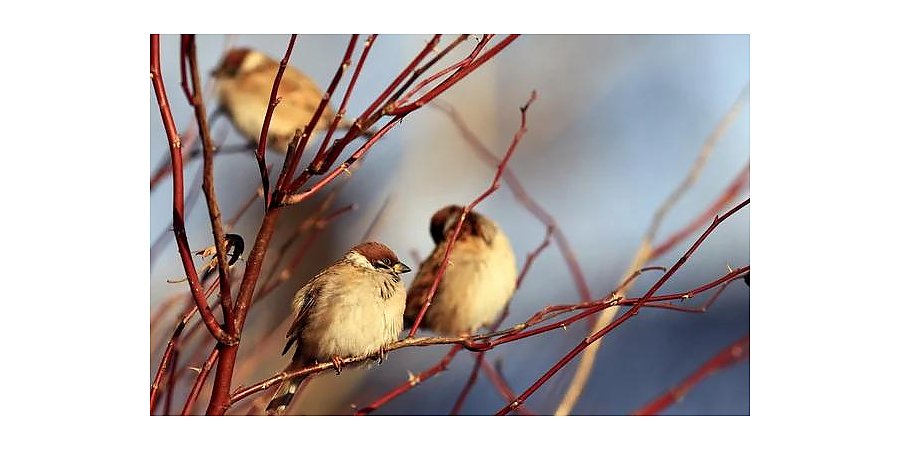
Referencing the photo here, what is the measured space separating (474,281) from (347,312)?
38cm

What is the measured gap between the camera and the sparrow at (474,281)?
1.97 metres

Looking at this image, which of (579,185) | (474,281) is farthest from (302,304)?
(579,185)

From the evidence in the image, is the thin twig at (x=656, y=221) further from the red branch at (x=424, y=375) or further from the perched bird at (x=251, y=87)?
the perched bird at (x=251, y=87)

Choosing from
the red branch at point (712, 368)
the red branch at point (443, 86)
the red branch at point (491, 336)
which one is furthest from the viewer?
the red branch at point (712, 368)

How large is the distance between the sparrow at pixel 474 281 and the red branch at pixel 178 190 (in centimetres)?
74

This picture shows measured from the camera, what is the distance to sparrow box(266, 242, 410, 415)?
1702 millimetres

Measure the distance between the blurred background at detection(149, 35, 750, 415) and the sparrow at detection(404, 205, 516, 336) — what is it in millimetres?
35

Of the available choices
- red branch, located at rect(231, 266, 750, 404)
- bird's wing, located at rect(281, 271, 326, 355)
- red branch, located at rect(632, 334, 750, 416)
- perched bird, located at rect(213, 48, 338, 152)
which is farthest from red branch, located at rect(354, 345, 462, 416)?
perched bird, located at rect(213, 48, 338, 152)

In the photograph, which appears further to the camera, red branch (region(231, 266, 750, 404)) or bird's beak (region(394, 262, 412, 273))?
bird's beak (region(394, 262, 412, 273))

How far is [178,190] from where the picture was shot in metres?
1.24

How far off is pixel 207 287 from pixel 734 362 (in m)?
1.16

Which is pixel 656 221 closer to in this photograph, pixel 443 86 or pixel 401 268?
pixel 401 268

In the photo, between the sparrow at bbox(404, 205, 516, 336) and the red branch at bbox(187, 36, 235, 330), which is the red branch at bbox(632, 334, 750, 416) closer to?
the sparrow at bbox(404, 205, 516, 336)

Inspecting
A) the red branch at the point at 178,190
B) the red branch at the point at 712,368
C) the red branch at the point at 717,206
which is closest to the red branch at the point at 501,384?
the red branch at the point at 712,368
